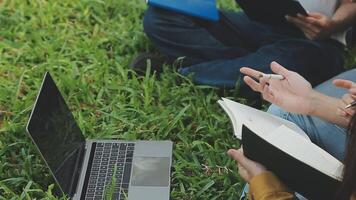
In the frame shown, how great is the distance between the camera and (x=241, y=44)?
2.71 m

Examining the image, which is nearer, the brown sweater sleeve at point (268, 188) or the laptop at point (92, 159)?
the brown sweater sleeve at point (268, 188)

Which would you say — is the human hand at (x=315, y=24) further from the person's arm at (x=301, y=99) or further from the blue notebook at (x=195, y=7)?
the person's arm at (x=301, y=99)

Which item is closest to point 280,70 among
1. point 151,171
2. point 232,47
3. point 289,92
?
point 289,92

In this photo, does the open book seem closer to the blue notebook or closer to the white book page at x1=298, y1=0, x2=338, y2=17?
the white book page at x1=298, y1=0, x2=338, y2=17

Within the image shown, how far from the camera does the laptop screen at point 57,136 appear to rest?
177 centimetres

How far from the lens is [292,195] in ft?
5.34

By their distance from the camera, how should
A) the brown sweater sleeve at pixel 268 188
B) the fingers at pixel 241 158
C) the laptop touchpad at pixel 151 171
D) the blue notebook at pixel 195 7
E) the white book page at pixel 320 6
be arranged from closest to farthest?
the brown sweater sleeve at pixel 268 188
the fingers at pixel 241 158
the laptop touchpad at pixel 151 171
the white book page at pixel 320 6
the blue notebook at pixel 195 7

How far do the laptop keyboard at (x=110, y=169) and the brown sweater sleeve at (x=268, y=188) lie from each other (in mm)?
437

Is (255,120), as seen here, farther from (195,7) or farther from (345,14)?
(195,7)

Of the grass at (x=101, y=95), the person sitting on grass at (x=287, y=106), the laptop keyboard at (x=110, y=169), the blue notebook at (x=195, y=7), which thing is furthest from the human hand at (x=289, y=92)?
the blue notebook at (x=195, y=7)

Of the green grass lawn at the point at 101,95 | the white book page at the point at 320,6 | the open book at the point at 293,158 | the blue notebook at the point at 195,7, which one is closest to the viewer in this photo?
the open book at the point at 293,158

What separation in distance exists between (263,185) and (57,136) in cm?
67

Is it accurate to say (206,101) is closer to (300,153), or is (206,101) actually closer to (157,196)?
(157,196)

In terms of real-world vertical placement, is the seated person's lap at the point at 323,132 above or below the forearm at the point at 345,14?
below
